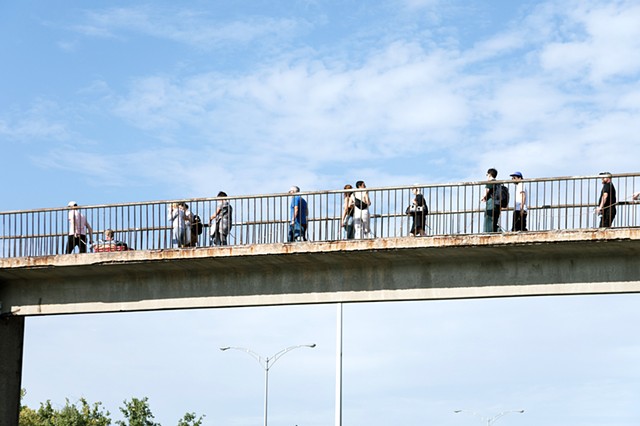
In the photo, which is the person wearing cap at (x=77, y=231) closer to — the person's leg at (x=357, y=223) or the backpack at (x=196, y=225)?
the backpack at (x=196, y=225)

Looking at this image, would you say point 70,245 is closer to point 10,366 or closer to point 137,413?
point 10,366

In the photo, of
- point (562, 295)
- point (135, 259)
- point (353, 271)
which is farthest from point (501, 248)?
point (135, 259)

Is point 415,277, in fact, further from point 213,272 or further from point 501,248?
point 213,272

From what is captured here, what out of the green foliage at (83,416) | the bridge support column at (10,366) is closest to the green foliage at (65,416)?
the green foliage at (83,416)

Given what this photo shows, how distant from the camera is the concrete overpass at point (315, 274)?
24.0 meters

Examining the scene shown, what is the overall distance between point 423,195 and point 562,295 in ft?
11.7

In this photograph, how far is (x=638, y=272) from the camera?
23.8 meters

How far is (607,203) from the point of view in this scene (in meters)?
24.3

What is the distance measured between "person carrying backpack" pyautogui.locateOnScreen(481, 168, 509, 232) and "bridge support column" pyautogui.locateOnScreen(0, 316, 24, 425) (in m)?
11.2

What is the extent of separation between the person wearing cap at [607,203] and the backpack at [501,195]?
1798 millimetres

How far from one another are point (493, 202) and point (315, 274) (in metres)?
3.98

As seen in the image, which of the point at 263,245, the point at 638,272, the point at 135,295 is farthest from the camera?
the point at 135,295

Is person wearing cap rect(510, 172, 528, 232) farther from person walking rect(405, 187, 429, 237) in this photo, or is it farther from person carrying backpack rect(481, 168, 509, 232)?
person walking rect(405, 187, 429, 237)

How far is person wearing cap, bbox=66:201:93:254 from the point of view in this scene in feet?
92.8
